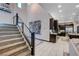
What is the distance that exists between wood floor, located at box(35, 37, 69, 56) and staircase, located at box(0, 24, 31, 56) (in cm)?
21

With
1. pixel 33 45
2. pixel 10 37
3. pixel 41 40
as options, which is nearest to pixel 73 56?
pixel 41 40

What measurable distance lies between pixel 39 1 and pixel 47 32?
0.63 metres

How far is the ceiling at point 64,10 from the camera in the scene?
68.5 inches

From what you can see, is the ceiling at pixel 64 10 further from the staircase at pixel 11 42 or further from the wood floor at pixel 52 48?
the staircase at pixel 11 42

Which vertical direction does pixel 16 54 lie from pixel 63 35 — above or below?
below

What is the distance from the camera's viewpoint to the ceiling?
174cm

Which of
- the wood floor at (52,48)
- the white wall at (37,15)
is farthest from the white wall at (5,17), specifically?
the wood floor at (52,48)

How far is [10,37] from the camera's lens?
1.65 meters

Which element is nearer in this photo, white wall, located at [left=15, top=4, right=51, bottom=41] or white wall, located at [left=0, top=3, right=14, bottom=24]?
white wall, located at [left=0, top=3, right=14, bottom=24]

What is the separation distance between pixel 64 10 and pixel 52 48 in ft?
2.48

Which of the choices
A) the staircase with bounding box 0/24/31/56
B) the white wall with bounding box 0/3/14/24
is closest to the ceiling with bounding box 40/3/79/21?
the white wall with bounding box 0/3/14/24

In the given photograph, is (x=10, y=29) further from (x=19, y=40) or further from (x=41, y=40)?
(x=41, y=40)

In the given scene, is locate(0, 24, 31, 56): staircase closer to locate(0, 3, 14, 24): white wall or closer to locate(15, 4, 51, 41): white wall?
locate(0, 3, 14, 24): white wall

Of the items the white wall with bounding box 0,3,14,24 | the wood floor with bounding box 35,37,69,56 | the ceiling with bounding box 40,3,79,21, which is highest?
the ceiling with bounding box 40,3,79,21
